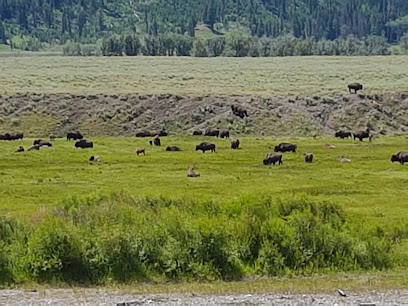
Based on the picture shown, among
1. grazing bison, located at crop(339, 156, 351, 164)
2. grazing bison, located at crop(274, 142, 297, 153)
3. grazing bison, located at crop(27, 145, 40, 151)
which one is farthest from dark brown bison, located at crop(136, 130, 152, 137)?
grazing bison, located at crop(339, 156, 351, 164)

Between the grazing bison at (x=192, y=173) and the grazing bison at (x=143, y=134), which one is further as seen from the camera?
the grazing bison at (x=143, y=134)

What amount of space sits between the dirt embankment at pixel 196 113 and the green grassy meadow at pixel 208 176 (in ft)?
55.2

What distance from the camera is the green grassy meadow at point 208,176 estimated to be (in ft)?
132

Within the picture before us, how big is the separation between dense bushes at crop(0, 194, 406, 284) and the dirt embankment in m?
56.5

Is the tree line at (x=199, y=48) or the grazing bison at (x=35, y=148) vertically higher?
the tree line at (x=199, y=48)

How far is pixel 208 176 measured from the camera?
50219mm

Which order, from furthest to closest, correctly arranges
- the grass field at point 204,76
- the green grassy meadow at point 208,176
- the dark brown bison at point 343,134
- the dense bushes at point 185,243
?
the grass field at point 204,76, the dark brown bison at point 343,134, the green grassy meadow at point 208,176, the dense bushes at point 185,243

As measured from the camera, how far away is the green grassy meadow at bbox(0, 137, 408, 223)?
40375 mm

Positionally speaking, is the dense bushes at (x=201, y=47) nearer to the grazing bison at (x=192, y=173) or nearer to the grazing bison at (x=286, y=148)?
the grazing bison at (x=286, y=148)

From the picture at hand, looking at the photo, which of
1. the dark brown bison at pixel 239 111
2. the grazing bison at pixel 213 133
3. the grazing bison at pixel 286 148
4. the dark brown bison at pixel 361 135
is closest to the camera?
the grazing bison at pixel 286 148

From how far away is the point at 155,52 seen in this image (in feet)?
630

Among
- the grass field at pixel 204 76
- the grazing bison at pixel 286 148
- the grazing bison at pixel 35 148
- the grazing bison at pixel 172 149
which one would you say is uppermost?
the grass field at pixel 204 76

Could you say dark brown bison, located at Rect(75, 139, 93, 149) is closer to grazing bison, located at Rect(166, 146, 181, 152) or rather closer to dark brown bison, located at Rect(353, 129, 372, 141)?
grazing bison, located at Rect(166, 146, 181, 152)

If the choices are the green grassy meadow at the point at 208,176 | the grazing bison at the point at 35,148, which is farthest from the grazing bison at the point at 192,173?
the grazing bison at the point at 35,148
